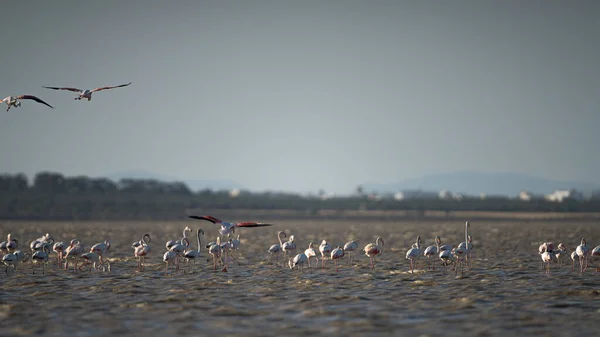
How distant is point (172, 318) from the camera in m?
15.8

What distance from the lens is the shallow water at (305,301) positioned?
1477cm

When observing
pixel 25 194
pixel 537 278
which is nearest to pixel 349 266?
pixel 537 278

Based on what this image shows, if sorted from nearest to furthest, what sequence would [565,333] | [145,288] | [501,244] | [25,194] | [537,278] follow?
[565,333]
[145,288]
[537,278]
[501,244]
[25,194]

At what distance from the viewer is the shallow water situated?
14.8 metres

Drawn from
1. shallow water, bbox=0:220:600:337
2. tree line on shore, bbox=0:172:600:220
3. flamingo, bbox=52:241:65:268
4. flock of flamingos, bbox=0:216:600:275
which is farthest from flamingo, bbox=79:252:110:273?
tree line on shore, bbox=0:172:600:220

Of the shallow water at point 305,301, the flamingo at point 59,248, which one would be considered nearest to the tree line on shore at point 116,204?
the flamingo at point 59,248

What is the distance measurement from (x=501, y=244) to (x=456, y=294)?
19637 mm

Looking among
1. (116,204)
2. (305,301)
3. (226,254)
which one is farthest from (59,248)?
(116,204)

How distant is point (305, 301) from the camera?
712 inches

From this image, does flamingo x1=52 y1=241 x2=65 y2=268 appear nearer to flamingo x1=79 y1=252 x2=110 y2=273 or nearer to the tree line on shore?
flamingo x1=79 y1=252 x2=110 y2=273

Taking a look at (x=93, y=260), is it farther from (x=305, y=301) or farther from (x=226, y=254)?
(x=305, y=301)

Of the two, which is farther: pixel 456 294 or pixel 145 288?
pixel 145 288

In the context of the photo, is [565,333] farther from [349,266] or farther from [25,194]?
[25,194]

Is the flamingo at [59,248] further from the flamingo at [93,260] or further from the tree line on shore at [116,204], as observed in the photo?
the tree line on shore at [116,204]
